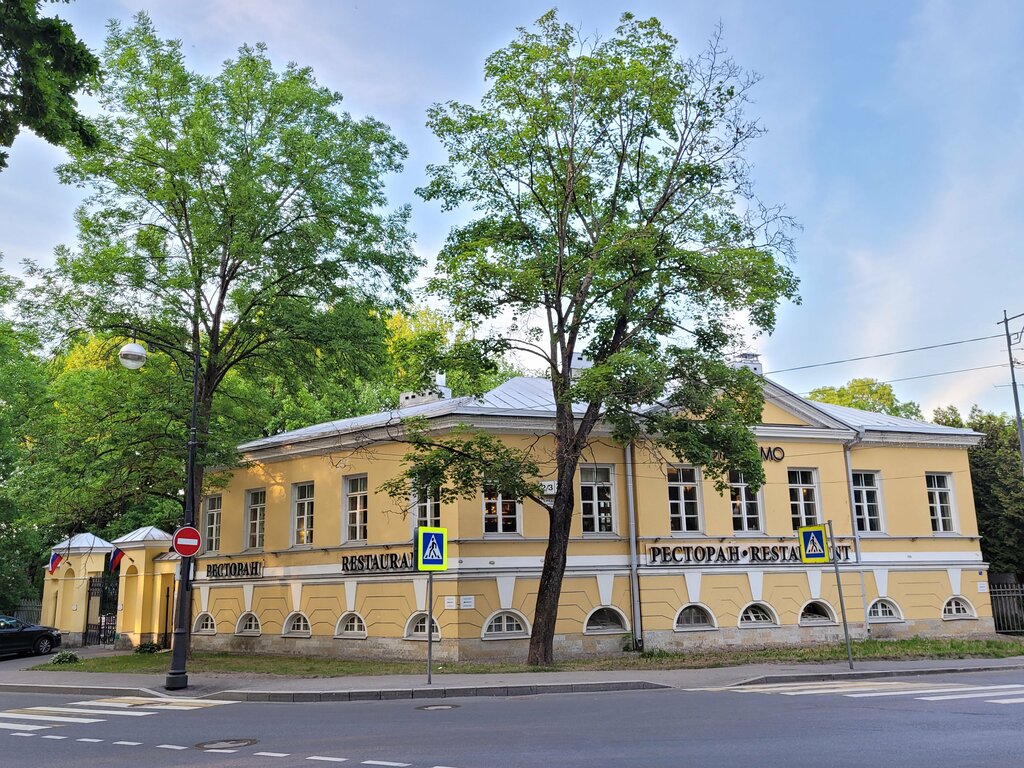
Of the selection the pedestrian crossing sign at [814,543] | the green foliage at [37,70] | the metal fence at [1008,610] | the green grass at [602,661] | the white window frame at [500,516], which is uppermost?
the green foliage at [37,70]

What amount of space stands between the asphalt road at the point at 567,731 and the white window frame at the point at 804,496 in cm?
994

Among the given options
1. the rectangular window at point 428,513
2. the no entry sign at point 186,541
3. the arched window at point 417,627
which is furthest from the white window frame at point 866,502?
the no entry sign at point 186,541

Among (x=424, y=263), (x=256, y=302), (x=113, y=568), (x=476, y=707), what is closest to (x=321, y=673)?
(x=476, y=707)

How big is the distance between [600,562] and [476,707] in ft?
31.7

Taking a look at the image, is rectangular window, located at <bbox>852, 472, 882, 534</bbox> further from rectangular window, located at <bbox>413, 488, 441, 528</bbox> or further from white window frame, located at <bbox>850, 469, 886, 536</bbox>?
rectangular window, located at <bbox>413, 488, 441, 528</bbox>

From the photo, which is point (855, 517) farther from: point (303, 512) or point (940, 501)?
point (303, 512)

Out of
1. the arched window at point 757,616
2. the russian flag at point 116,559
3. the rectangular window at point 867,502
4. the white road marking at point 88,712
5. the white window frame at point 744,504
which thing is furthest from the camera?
the russian flag at point 116,559

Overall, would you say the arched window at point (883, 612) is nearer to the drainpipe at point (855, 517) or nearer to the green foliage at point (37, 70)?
the drainpipe at point (855, 517)

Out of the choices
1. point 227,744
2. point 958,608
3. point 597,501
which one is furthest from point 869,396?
point 227,744

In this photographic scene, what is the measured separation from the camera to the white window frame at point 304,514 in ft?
82.0

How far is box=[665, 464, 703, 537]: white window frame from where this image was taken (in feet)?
78.0

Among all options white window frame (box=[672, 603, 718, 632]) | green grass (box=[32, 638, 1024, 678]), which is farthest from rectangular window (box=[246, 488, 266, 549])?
white window frame (box=[672, 603, 718, 632])

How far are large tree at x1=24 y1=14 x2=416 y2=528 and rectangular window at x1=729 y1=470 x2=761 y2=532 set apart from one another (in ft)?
35.6

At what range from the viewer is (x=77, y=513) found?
27.2m
